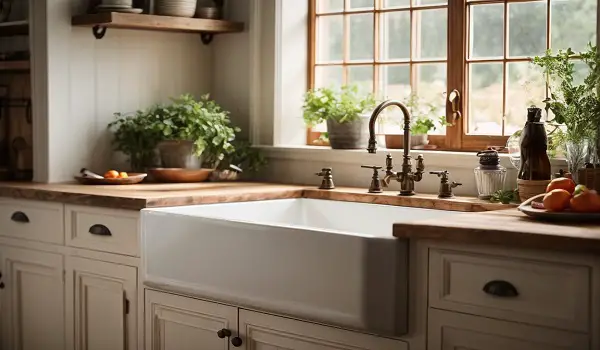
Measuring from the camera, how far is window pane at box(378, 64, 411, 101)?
13.2ft

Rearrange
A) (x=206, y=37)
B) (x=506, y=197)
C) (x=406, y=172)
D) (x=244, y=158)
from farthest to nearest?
1. (x=206, y=37)
2. (x=244, y=158)
3. (x=406, y=172)
4. (x=506, y=197)

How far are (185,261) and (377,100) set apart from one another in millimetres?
1275

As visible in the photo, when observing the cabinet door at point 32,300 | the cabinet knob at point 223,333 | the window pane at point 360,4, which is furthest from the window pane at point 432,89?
the cabinet door at point 32,300

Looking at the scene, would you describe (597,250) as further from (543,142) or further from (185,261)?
(185,261)

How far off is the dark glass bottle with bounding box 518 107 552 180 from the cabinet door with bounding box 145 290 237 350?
1.06 meters

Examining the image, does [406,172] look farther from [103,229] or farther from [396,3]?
[103,229]

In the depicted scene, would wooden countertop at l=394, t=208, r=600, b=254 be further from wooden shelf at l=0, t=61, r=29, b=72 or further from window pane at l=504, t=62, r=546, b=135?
wooden shelf at l=0, t=61, r=29, b=72

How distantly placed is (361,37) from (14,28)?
1.50 meters

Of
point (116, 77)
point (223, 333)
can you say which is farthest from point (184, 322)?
point (116, 77)

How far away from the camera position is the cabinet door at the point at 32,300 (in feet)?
12.2

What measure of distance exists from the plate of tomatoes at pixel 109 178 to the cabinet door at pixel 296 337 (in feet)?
3.60

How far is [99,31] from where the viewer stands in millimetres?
4129

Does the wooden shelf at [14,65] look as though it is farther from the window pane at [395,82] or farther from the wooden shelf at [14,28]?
the window pane at [395,82]

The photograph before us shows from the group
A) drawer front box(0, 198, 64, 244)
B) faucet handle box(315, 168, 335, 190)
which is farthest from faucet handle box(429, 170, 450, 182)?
drawer front box(0, 198, 64, 244)
